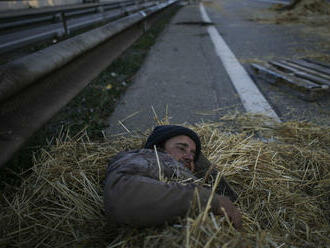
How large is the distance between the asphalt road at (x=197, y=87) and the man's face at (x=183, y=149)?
33.1 inches

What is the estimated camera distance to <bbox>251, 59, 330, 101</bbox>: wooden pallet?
379 centimetres

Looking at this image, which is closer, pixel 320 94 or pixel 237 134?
pixel 237 134

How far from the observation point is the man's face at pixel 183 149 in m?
2.29

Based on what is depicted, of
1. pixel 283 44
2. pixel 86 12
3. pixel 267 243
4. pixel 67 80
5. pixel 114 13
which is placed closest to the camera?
pixel 267 243

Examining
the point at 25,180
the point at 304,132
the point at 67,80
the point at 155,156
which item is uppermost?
the point at 67,80

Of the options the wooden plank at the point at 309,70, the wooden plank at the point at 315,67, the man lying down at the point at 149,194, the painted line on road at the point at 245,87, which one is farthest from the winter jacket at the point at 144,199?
the wooden plank at the point at 315,67

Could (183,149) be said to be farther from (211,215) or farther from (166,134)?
(211,215)

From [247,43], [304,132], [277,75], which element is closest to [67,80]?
[304,132]

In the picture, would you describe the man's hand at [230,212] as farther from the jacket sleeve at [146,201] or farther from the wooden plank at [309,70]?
the wooden plank at [309,70]

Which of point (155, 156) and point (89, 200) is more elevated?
point (155, 156)

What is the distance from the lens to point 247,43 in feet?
24.5

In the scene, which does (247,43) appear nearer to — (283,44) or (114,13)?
(283,44)

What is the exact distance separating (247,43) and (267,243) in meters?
6.62

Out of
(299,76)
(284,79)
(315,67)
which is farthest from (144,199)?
(315,67)
